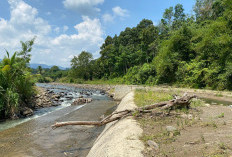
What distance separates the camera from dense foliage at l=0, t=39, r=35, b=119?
11.6 m

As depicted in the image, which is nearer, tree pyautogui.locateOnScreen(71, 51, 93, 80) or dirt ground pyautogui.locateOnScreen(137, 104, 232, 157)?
dirt ground pyautogui.locateOnScreen(137, 104, 232, 157)

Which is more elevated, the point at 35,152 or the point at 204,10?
the point at 204,10

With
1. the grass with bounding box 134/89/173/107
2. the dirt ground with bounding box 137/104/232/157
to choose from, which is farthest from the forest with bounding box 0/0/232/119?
the dirt ground with bounding box 137/104/232/157

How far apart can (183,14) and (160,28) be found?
26.3 ft

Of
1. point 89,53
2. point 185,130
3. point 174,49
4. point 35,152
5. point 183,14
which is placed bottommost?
point 35,152

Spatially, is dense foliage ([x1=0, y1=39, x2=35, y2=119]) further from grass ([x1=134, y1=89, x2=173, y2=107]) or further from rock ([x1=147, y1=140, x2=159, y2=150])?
rock ([x1=147, y1=140, x2=159, y2=150])

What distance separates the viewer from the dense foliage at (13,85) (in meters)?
11.6

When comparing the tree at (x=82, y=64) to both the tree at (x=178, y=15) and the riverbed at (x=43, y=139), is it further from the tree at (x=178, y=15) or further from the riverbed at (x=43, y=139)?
the riverbed at (x=43, y=139)

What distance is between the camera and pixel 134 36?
57.0 metres

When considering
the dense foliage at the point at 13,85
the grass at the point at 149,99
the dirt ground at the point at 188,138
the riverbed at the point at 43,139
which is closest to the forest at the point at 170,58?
the dense foliage at the point at 13,85

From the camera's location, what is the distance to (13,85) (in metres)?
12.7

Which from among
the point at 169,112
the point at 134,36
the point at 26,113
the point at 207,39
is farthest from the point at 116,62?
the point at 169,112

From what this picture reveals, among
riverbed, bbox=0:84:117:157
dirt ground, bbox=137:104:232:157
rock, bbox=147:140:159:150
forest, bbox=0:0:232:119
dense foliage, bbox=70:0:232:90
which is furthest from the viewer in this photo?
dense foliage, bbox=70:0:232:90

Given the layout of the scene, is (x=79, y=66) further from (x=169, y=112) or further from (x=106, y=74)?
(x=169, y=112)
